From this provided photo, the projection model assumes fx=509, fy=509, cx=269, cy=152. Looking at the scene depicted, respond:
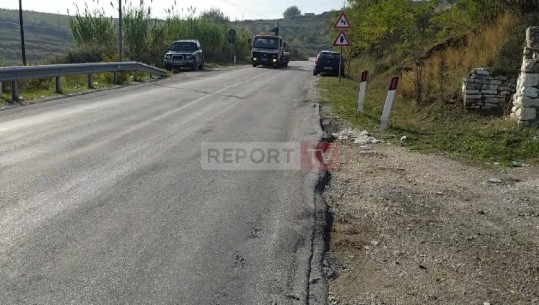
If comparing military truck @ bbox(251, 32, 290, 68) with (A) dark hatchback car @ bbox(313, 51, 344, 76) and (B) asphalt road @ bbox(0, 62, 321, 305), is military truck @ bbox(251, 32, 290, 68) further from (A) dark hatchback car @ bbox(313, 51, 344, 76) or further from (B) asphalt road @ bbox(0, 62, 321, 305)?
(B) asphalt road @ bbox(0, 62, 321, 305)

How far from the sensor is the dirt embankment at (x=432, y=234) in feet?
12.5

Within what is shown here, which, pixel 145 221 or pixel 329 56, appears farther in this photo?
pixel 329 56

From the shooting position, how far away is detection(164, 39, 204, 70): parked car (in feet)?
105

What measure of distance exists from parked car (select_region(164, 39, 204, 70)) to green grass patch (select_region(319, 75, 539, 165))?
65.5 feet

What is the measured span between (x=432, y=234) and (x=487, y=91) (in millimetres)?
7319

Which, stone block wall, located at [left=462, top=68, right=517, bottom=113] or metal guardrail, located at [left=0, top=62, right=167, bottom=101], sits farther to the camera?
metal guardrail, located at [left=0, top=62, right=167, bottom=101]

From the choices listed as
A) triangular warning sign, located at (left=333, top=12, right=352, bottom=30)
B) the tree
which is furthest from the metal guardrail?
the tree

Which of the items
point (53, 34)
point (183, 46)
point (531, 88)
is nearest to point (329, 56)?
point (183, 46)

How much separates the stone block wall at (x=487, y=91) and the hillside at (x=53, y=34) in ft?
64.7

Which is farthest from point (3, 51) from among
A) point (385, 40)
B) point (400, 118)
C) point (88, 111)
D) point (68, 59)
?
point (400, 118)

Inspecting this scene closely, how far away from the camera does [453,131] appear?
10242 mm

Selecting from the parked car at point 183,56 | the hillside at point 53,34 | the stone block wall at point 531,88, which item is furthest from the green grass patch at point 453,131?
the parked car at point 183,56

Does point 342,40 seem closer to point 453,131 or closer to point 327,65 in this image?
point 453,131

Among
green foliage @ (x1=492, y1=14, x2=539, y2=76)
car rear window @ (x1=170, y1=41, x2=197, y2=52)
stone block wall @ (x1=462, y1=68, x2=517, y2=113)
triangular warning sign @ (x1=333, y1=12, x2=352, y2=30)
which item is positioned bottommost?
stone block wall @ (x1=462, y1=68, x2=517, y2=113)
